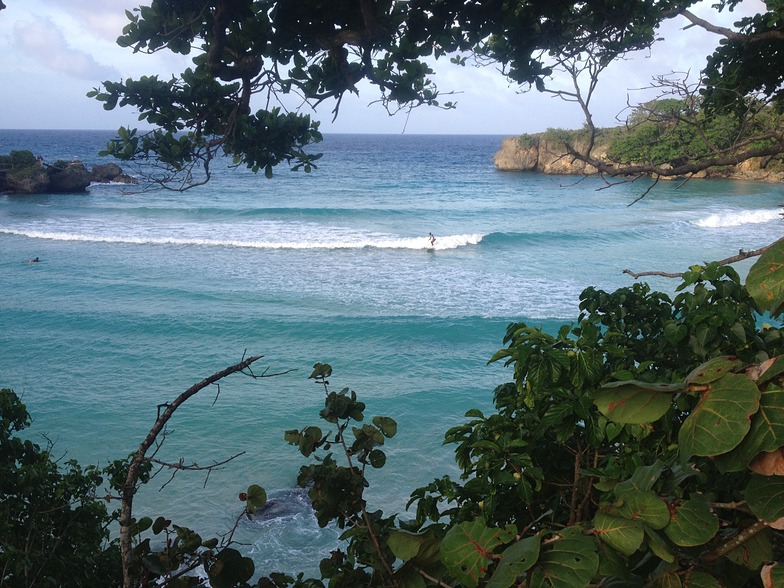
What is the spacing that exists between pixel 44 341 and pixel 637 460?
14266mm

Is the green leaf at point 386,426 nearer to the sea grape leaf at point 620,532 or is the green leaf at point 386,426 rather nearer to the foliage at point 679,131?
the sea grape leaf at point 620,532

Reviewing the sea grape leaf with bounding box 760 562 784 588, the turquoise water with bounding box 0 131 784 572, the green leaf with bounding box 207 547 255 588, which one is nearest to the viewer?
the sea grape leaf with bounding box 760 562 784 588

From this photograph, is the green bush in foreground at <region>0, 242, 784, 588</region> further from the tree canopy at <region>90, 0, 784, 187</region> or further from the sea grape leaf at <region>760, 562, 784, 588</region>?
the tree canopy at <region>90, 0, 784, 187</region>

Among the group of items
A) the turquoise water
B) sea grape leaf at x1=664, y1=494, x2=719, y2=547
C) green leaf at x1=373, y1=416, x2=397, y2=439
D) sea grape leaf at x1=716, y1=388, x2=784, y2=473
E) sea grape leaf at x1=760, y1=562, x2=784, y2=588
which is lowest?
the turquoise water

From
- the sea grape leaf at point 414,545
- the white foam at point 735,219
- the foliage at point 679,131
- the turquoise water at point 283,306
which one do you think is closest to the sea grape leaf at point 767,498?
the sea grape leaf at point 414,545

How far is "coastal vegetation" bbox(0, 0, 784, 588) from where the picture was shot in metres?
0.98

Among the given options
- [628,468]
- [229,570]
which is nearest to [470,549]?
[229,570]

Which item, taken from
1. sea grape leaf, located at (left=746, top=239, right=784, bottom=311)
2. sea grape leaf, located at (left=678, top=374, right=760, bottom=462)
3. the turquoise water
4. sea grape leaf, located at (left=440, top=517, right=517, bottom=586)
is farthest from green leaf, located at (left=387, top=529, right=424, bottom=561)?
the turquoise water

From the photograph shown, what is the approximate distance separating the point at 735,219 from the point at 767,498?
105 ft

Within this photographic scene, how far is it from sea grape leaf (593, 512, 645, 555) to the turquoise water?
2.21 meters

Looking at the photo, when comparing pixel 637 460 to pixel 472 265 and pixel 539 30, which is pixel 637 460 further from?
pixel 472 265

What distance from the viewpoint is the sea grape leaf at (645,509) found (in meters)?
1.02

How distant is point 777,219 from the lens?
27.8 m

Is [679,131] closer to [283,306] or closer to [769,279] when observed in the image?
[769,279]
